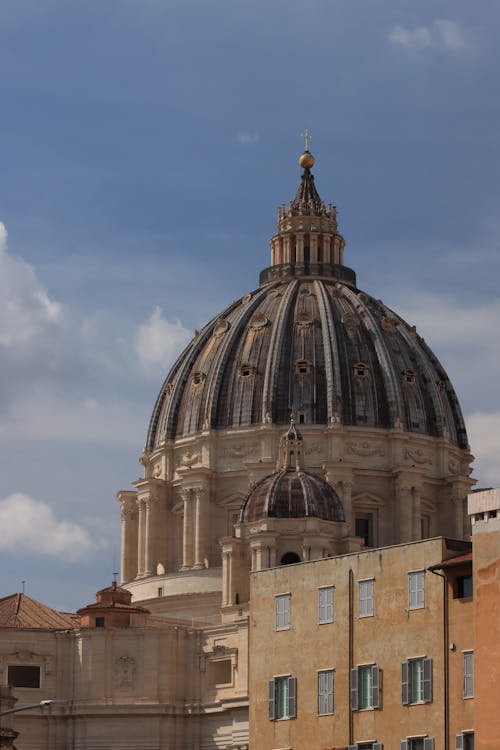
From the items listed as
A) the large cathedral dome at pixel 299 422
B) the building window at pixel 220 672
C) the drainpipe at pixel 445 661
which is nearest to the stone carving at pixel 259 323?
the large cathedral dome at pixel 299 422

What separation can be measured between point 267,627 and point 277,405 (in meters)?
65.5

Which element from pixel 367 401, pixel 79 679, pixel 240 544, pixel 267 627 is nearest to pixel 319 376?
pixel 367 401

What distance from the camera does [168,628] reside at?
125 metres

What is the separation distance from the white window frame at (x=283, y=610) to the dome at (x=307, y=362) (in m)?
63.6

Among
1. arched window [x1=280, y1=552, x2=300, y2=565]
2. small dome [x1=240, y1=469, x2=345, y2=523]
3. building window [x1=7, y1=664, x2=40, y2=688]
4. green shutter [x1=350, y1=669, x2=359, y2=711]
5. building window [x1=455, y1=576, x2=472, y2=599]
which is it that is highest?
small dome [x1=240, y1=469, x2=345, y2=523]

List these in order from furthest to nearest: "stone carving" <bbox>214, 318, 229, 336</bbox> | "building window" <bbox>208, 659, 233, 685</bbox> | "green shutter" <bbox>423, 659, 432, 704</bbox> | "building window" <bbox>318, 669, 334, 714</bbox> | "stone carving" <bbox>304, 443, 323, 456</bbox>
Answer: "stone carving" <bbox>214, 318, 229, 336</bbox> < "stone carving" <bbox>304, 443, 323, 456</bbox> < "building window" <bbox>208, 659, 233, 685</bbox> < "building window" <bbox>318, 669, 334, 714</bbox> < "green shutter" <bbox>423, 659, 432, 704</bbox>

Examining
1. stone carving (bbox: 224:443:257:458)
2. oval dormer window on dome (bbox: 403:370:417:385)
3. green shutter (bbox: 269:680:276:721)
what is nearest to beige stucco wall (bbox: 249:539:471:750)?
green shutter (bbox: 269:680:276:721)

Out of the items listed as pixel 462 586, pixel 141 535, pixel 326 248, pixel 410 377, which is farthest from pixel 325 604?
pixel 326 248

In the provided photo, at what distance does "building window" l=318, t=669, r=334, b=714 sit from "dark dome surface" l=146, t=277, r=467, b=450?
67455mm

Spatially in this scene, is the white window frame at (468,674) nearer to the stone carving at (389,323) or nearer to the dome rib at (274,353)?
the dome rib at (274,353)

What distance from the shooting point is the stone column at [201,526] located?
14362cm

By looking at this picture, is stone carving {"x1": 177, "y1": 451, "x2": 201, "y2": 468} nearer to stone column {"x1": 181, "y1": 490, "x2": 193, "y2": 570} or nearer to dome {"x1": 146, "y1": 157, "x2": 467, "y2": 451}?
dome {"x1": 146, "y1": 157, "x2": 467, "y2": 451}

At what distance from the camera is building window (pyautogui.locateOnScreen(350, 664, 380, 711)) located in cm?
7900

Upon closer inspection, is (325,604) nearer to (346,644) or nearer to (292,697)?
(346,644)
